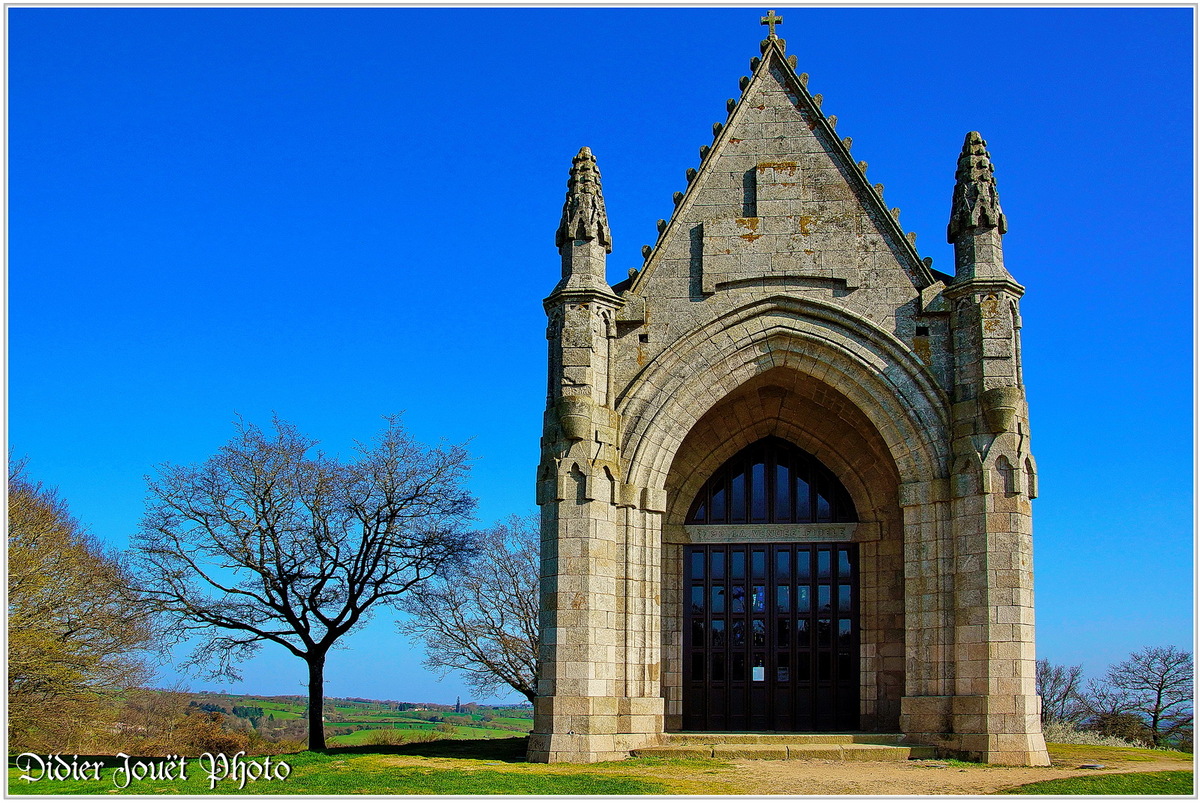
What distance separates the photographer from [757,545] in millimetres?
18906

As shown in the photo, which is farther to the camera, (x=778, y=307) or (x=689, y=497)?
(x=689, y=497)

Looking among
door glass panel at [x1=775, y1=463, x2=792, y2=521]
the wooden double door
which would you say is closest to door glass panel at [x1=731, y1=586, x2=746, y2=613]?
the wooden double door

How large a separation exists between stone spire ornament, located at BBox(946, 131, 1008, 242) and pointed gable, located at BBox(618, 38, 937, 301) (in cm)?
82

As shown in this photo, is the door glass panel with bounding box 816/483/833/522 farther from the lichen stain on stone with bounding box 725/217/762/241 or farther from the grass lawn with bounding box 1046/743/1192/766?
the grass lawn with bounding box 1046/743/1192/766

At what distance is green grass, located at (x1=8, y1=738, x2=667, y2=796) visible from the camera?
1255 centimetres

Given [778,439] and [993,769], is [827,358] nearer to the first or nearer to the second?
[778,439]

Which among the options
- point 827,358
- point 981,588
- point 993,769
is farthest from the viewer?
point 827,358

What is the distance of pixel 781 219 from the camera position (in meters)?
17.6

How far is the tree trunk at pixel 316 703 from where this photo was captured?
20578mm

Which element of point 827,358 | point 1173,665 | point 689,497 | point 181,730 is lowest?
→ point 181,730

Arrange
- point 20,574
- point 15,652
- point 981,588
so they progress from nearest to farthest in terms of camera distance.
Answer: point 981,588, point 15,652, point 20,574

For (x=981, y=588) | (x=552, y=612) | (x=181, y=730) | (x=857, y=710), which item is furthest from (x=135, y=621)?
(x=981, y=588)

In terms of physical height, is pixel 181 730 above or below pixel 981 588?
below

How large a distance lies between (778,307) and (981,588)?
498 centimetres
